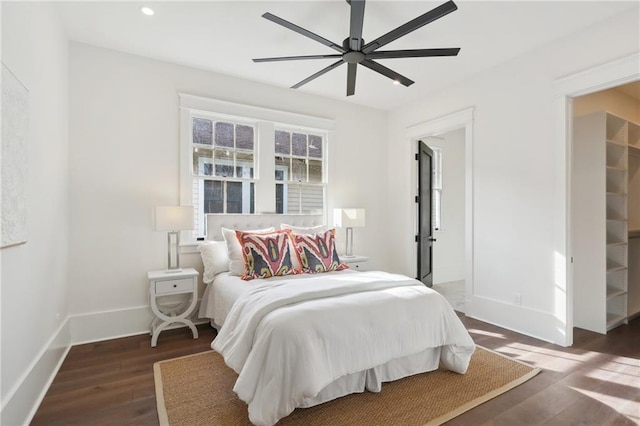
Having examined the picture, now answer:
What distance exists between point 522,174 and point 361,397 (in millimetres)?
2820

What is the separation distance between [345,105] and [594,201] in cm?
332

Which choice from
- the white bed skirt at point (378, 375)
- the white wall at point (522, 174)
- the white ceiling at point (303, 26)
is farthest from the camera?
the white wall at point (522, 174)

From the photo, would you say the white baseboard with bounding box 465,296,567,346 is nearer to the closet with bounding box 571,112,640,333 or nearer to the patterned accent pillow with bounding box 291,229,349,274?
the closet with bounding box 571,112,640,333

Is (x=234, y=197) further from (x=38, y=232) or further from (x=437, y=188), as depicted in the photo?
(x=437, y=188)

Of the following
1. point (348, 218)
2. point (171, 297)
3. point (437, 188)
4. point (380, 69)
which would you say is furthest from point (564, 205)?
point (171, 297)

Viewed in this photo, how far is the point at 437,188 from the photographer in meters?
6.11

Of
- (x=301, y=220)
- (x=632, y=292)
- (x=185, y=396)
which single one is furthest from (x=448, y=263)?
(x=185, y=396)

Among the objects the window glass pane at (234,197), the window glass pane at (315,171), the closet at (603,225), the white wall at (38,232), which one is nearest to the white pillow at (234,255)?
the window glass pane at (234,197)

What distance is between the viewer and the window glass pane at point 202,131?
12.9ft

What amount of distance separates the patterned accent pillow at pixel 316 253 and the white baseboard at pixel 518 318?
1.74 m

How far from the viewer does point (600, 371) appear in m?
2.59

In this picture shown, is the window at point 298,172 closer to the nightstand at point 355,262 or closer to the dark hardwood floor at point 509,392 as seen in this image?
the nightstand at point 355,262

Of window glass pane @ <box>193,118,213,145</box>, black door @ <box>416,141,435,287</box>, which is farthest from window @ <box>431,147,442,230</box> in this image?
window glass pane @ <box>193,118,213,145</box>

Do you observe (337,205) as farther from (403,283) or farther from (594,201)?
(594,201)
